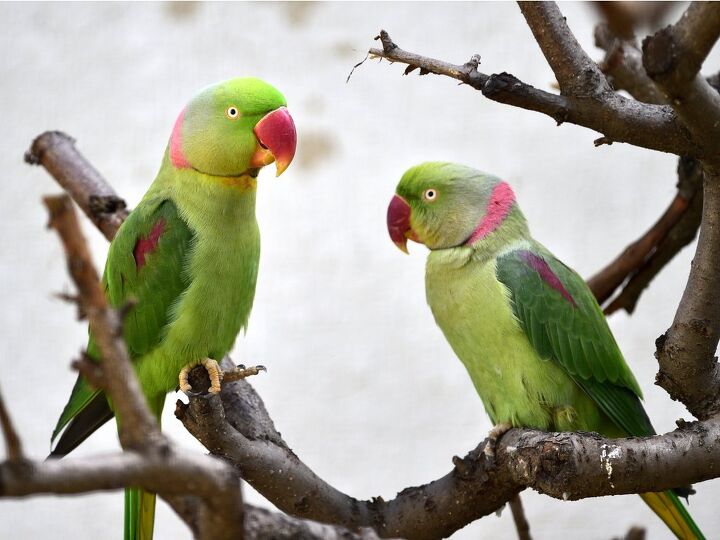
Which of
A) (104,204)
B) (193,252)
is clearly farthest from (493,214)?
(104,204)

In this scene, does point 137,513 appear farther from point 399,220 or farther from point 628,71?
point 628,71

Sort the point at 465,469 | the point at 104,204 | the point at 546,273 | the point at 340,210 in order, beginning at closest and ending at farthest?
the point at 465,469 → the point at 546,273 → the point at 104,204 → the point at 340,210

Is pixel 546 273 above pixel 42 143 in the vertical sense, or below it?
below

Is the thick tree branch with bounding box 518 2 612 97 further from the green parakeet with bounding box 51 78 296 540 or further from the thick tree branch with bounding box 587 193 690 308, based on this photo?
the thick tree branch with bounding box 587 193 690 308

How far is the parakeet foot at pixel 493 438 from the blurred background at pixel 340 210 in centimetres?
105

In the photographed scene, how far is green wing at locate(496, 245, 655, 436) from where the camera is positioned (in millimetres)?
1345

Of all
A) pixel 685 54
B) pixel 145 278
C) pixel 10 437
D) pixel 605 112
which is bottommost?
pixel 10 437

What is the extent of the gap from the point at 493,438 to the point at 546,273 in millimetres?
281

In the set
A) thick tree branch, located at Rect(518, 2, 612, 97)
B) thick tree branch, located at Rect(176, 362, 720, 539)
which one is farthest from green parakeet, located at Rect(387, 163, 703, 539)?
thick tree branch, located at Rect(518, 2, 612, 97)

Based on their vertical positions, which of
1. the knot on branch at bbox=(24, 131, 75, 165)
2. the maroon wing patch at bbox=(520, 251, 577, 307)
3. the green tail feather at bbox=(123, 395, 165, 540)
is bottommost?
the green tail feather at bbox=(123, 395, 165, 540)

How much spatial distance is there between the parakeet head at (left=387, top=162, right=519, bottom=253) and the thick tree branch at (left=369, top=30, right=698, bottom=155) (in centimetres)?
41

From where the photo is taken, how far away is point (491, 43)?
2322 mm

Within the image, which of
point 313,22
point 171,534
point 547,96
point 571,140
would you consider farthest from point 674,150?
point 171,534

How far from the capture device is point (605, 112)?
1.05 meters
